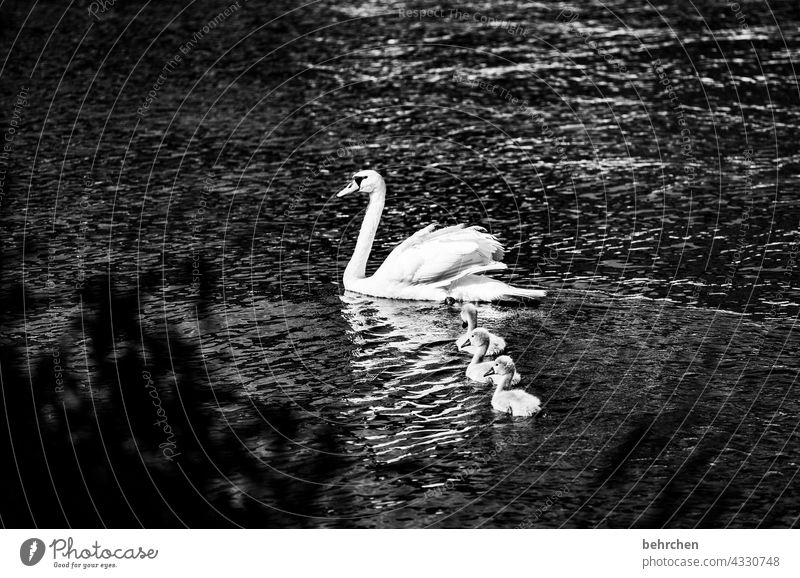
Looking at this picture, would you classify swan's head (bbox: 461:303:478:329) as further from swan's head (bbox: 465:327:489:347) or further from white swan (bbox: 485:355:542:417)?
white swan (bbox: 485:355:542:417)

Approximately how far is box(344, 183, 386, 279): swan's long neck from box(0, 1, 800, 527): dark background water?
42 centimetres

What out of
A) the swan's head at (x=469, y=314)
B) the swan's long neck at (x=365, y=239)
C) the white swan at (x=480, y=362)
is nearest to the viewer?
the white swan at (x=480, y=362)

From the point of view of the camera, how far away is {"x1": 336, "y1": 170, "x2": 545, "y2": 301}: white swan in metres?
15.5

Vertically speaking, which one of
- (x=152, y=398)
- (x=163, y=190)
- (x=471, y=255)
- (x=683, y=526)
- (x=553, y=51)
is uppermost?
(x=553, y=51)

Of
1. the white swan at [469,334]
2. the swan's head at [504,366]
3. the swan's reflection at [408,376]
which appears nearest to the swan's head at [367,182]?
the swan's reflection at [408,376]

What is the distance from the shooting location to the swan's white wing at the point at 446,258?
15.5 metres

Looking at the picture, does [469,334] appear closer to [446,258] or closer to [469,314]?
[469,314]

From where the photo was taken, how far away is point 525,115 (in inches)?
944

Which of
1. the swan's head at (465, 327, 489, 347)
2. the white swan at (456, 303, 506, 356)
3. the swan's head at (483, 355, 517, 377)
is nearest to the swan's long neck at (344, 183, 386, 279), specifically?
the white swan at (456, 303, 506, 356)

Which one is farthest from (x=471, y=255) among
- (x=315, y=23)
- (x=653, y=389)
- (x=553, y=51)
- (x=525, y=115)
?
(x=315, y=23)

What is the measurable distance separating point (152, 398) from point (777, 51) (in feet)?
64.0

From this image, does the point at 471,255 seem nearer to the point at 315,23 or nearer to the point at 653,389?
the point at 653,389

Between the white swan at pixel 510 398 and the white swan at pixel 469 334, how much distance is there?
1.11 metres

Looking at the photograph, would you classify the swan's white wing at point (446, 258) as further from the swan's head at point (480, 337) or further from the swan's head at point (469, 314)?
the swan's head at point (480, 337)
